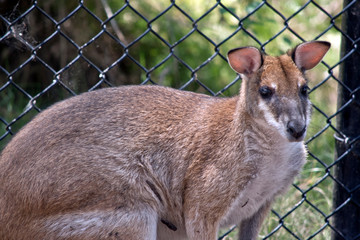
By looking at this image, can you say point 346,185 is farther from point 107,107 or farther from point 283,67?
point 107,107

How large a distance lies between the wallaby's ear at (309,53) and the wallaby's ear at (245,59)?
285 millimetres

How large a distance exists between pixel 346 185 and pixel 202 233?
1547 mm

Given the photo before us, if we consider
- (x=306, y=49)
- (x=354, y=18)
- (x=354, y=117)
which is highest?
(x=306, y=49)

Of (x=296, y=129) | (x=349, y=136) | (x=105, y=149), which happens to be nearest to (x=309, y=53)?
(x=296, y=129)

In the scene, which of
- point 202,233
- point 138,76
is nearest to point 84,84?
point 138,76

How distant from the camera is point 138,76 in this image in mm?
6328

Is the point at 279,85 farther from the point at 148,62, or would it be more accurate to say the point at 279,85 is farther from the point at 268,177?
the point at 148,62

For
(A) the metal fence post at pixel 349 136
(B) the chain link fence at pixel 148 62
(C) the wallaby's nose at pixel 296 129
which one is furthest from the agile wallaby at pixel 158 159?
(A) the metal fence post at pixel 349 136

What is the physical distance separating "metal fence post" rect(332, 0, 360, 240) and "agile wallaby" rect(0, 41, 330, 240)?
861 millimetres

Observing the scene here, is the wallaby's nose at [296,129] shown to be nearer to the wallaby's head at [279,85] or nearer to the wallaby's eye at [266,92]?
the wallaby's head at [279,85]

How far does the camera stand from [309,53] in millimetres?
4543

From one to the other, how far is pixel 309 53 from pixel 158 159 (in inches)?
50.8

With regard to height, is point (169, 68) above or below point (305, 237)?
above

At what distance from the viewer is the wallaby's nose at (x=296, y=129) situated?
13.3 ft
